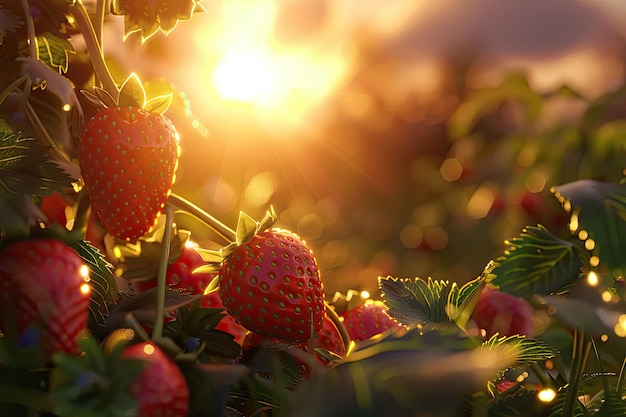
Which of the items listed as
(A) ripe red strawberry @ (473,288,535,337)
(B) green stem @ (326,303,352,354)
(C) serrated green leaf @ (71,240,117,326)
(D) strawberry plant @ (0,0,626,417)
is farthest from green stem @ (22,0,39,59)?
(A) ripe red strawberry @ (473,288,535,337)

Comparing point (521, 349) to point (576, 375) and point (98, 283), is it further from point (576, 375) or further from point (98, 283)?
point (98, 283)

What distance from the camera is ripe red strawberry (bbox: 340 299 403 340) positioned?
1.71 ft

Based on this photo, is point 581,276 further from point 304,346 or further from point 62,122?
point 62,122

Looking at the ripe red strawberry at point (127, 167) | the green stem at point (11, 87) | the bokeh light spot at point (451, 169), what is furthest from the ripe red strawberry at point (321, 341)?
the bokeh light spot at point (451, 169)

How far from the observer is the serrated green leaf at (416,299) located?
1.38 ft

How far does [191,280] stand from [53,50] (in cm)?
19

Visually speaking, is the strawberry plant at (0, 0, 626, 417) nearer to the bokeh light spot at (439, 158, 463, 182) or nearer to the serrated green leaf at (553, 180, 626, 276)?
the serrated green leaf at (553, 180, 626, 276)

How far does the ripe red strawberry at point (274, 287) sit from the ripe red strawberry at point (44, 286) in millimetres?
116

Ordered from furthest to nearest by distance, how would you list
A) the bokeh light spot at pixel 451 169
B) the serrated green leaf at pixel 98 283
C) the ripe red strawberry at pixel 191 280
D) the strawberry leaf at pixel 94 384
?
the bokeh light spot at pixel 451 169 < the ripe red strawberry at pixel 191 280 < the serrated green leaf at pixel 98 283 < the strawberry leaf at pixel 94 384

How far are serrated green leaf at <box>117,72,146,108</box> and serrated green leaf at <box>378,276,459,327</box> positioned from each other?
0.68ft

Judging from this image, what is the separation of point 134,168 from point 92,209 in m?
0.04

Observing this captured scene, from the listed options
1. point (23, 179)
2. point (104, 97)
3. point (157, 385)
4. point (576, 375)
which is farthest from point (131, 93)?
point (576, 375)

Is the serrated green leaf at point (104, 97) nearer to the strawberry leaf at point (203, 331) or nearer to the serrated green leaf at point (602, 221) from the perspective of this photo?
the strawberry leaf at point (203, 331)

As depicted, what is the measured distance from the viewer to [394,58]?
81.1 inches
